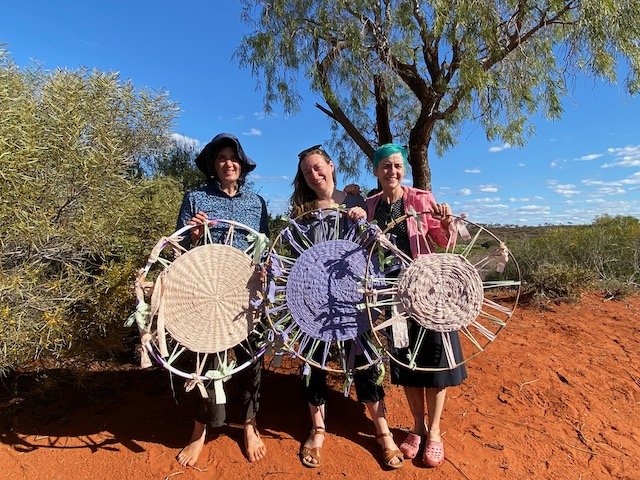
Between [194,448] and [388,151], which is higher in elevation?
Result: [388,151]

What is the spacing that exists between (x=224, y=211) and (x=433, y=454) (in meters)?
1.89

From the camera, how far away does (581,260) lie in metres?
8.16

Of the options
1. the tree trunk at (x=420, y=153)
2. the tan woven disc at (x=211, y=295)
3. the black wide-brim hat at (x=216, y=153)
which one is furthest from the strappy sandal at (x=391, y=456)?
the tree trunk at (x=420, y=153)

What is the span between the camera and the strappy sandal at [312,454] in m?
2.62

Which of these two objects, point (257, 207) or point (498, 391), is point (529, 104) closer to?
point (498, 391)

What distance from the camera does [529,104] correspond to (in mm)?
7598

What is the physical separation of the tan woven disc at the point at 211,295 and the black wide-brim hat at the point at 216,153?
0.62 m

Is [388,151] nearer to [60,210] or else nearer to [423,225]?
[423,225]

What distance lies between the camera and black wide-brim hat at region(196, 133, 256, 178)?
270cm

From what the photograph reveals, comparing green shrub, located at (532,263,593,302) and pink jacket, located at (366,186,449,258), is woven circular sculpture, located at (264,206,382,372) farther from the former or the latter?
green shrub, located at (532,263,593,302)

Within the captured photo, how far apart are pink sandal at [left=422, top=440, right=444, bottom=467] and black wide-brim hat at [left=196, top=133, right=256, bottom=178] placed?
200 cm

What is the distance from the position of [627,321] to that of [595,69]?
Answer: 12.2 ft

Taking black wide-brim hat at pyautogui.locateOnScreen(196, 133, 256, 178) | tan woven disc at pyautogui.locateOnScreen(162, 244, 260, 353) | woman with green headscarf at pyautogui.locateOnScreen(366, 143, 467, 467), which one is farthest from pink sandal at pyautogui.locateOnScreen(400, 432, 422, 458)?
black wide-brim hat at pyautogui.locateOnScreen(196, 133, 256, 178)

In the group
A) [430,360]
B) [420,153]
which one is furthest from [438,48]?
[430,360]
